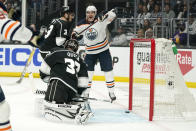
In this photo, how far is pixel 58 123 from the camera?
13.1 ft

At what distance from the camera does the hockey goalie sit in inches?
157

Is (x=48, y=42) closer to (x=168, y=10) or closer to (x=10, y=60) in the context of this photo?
(x=10, y=60)

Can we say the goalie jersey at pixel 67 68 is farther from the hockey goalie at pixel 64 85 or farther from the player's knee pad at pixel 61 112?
the player's knee pad at pixel 61 112

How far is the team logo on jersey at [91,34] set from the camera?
5227 mm

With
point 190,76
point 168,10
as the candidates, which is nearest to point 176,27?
point 168,10

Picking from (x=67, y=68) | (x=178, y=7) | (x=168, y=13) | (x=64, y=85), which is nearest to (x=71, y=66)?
(x=67, y=68)

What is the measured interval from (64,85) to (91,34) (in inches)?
55.0

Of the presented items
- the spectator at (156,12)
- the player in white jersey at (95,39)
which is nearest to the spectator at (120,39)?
the spectator at (156,12)

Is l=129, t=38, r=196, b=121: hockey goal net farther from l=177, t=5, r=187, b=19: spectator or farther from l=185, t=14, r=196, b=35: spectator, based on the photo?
l=177, t=5, r=187, b=19: spectator

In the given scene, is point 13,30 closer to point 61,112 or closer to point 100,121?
point 61,112

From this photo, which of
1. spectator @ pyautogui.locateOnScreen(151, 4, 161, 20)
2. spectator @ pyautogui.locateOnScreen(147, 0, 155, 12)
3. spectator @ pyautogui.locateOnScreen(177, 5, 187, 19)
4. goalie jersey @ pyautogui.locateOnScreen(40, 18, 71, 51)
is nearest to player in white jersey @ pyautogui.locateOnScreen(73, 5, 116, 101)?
goalie jersey @ pyautogui.locateOnScreen(40, 18, 71, 51)

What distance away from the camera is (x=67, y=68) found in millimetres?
4004

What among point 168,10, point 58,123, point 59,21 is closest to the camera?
point 58,123

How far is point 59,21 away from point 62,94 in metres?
1.47
